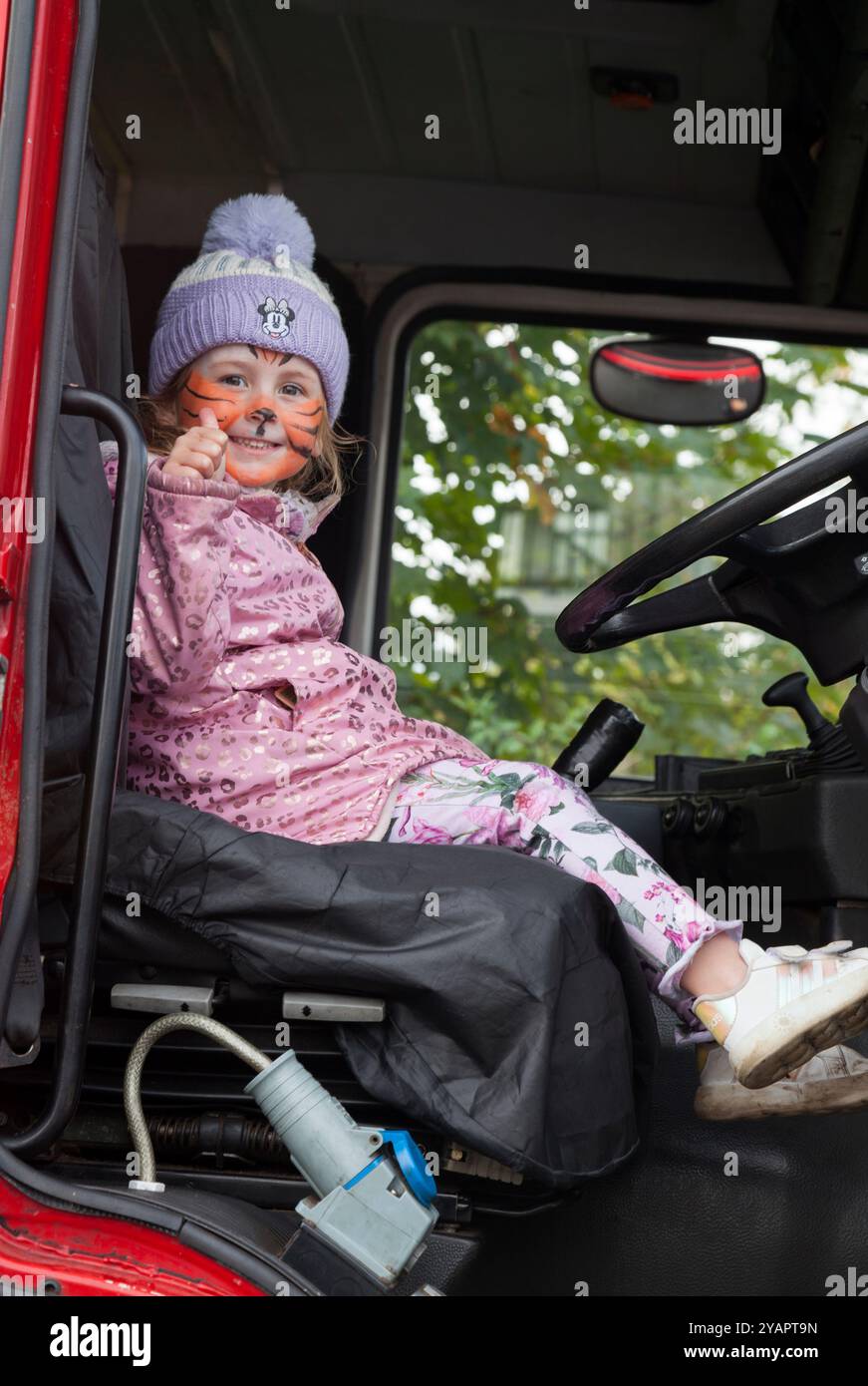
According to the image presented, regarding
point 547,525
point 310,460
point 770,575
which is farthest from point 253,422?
point 547,525

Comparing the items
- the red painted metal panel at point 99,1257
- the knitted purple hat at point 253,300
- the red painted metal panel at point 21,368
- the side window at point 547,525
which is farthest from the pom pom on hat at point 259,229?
the red painted metal panel at point 99,1257

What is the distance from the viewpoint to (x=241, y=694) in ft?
5.16

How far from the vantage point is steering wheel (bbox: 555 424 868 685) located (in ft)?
4.69

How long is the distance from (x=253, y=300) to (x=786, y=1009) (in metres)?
1.04

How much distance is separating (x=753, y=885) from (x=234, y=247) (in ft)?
3.36

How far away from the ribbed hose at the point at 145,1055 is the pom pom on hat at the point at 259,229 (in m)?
1.01

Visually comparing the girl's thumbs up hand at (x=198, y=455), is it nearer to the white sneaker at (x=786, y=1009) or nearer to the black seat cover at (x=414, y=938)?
the black seat cover at (x=414, y=938)

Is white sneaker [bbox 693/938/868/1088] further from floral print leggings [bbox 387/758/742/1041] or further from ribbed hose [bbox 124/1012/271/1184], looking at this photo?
ribbed hose [bbox 124/1012/271/1184]

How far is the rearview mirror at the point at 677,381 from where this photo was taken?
2.38 m

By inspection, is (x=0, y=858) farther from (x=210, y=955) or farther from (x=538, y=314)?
(x=538, y=314)

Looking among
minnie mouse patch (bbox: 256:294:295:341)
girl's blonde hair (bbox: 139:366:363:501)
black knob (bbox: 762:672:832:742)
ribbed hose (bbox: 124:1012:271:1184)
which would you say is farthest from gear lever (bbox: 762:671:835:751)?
ribbed hose (bbox: 124:1012:271:1184)

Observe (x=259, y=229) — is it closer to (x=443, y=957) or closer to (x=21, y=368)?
(x=21, y=368)
